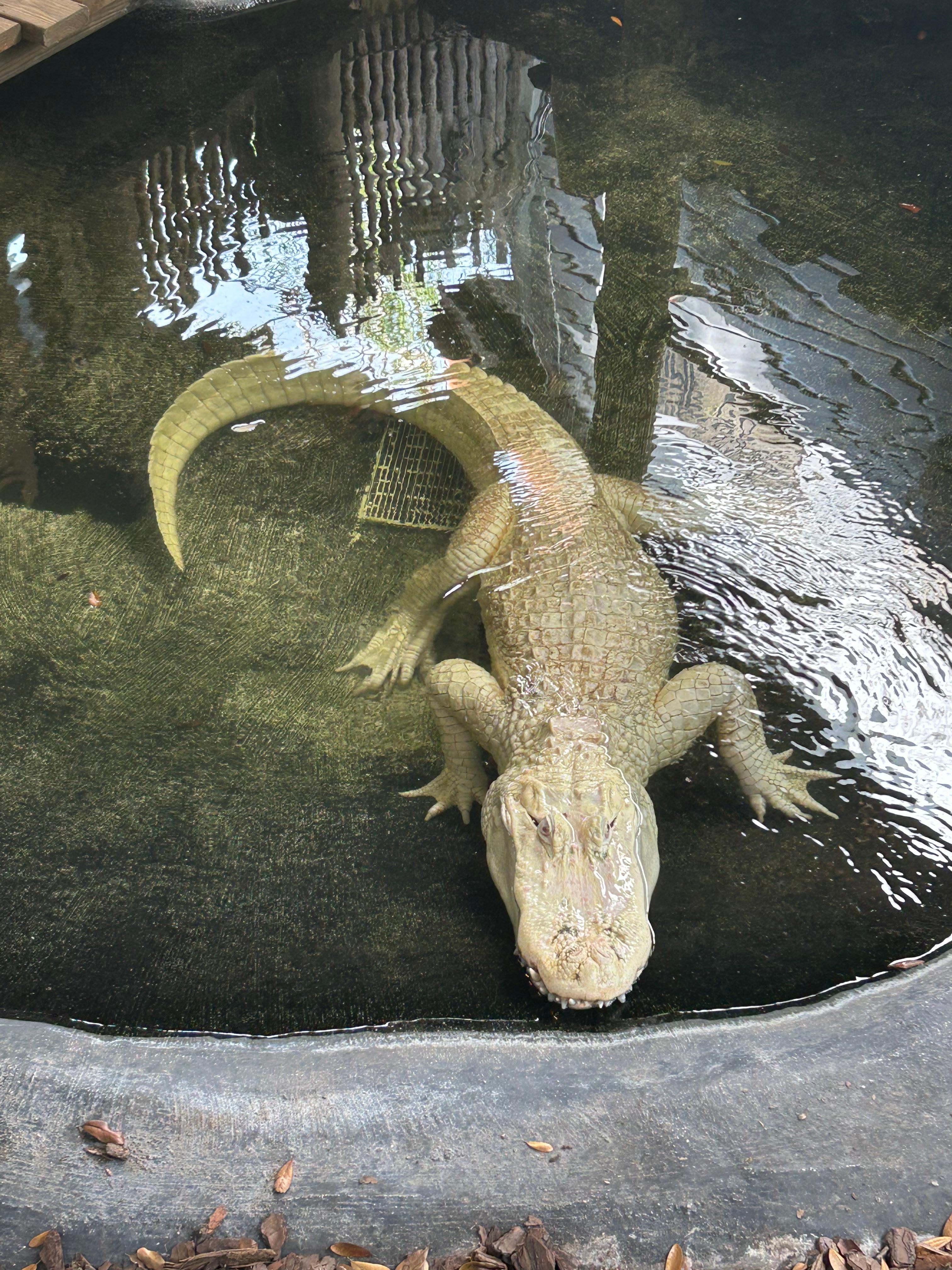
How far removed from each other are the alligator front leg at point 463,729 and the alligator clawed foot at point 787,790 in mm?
818

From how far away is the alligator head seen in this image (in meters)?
2.05

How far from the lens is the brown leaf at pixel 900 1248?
5.30 feet

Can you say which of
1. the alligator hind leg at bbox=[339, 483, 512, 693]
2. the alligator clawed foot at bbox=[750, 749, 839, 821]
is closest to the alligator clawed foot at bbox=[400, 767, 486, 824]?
the alligator hind leg at bbox=[339, 483, 512, 693]

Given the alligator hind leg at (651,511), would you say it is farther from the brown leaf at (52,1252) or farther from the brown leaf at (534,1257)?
the brown leaf at (52,1252)

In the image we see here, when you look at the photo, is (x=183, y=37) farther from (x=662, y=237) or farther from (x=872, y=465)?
(x=872, y=465)

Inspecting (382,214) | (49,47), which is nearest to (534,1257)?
(382,214)

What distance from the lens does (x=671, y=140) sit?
5504mm

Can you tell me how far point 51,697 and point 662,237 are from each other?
3874 millimetres

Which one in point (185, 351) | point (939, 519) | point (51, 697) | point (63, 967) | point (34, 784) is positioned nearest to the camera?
point (63, 967)

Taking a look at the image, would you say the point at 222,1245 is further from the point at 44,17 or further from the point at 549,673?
the point at 44,17

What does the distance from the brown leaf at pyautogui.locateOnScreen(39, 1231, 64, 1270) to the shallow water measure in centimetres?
55

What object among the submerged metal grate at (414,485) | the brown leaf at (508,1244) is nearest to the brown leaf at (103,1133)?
the brown leaf at (508,1244)

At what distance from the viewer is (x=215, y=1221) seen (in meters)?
1.62

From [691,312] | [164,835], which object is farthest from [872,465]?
[164,835]
